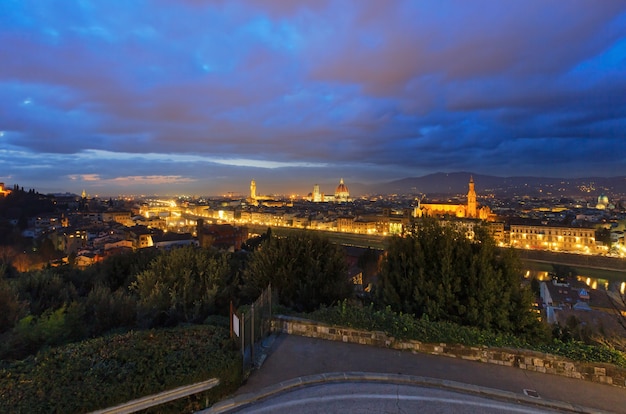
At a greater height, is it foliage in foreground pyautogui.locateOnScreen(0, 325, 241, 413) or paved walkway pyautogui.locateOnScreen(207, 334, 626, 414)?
foliage in foreground pyautogui.locateOnScreen(0, 325, 241, 413)

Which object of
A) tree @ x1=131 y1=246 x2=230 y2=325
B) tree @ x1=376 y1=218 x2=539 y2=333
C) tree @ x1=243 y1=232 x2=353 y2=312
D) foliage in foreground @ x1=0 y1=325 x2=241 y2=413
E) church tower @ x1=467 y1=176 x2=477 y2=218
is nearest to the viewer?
foliage in foreground @ x1=0 y1=325 x2=241 y2=413

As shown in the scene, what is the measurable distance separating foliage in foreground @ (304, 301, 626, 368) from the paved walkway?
29 centimetres

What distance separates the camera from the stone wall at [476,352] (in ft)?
15.7

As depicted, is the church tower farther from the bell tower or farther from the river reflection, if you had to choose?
the river reflection

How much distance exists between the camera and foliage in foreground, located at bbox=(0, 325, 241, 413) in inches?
138

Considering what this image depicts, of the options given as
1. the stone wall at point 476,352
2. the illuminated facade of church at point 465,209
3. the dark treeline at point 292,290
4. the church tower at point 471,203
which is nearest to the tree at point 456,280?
the dark treeline at point 292,290

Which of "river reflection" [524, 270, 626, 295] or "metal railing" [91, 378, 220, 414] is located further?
"river reflection" [524, 270, 626, 295]

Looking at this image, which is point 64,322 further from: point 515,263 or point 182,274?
point 515,263

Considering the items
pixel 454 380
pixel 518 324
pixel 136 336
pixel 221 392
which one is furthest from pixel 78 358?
pixel 518 324

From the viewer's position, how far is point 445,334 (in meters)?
5.50

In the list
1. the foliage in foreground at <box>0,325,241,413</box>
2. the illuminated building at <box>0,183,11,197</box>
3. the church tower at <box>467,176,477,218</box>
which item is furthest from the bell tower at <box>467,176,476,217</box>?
the illuminated building at <box>0,183,11,197</box>

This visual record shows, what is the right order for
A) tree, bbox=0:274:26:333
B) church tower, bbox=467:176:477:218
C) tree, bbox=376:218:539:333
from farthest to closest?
church tower, bbox=467:176:477:218
tree, bbox=376:218:539:333
tree, bbox=0:274:26:333

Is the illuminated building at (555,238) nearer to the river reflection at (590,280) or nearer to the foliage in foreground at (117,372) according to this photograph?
the river reflection at (590,280)

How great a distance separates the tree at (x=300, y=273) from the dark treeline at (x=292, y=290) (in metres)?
0.02
